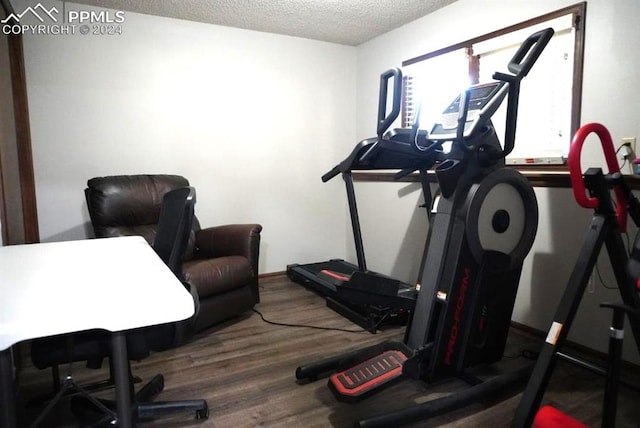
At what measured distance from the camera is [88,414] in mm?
1710

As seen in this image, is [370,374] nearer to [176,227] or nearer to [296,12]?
[176,227]

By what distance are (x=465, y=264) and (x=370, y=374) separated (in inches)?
27.1

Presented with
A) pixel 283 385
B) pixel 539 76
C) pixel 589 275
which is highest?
pixel 539 76

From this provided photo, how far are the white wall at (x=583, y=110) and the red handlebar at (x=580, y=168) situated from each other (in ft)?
2.16

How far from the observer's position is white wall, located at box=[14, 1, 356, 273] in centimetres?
312

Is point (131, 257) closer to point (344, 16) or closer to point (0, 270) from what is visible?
point (0, 270)

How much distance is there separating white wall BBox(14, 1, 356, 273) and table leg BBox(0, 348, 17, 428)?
261cm

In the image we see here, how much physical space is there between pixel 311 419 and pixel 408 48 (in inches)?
121

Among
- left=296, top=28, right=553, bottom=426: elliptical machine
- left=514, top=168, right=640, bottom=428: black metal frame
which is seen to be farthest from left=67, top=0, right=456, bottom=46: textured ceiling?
left=514, top=168, right=640, bottom=428: black metal frame

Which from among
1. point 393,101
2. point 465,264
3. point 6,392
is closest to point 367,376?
point 465,264

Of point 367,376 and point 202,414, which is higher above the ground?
point 367,376

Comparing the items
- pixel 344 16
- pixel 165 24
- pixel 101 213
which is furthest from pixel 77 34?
pixel 344 16

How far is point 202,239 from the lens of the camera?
3215 mm

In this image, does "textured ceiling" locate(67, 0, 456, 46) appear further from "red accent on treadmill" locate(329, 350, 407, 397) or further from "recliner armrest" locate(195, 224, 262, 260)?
"red accent on treadmill" locate(329, 350, 407, 397)
